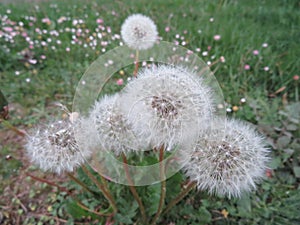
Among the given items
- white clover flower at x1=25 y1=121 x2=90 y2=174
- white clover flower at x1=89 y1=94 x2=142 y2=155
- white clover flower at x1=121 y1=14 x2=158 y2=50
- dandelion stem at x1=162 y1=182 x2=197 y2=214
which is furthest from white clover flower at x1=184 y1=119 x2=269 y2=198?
white clover flower at x1=121 y1=14 x2=158 y2=50

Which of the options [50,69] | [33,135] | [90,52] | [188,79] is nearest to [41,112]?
[50,69]

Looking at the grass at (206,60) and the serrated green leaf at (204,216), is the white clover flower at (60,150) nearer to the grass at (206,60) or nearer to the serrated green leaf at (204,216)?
the grass at (206,60)

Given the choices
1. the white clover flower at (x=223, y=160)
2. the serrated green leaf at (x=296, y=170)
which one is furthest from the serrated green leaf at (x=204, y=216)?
the serrated green leaf at (x=296, y=170)

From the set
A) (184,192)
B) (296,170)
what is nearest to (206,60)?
(296,170)

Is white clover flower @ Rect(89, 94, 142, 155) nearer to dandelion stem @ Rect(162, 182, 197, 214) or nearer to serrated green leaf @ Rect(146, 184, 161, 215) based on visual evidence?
dandelion stem @ Rect(162, 182, 197, 214)

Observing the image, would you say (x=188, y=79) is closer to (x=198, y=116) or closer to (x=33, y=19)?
(x=198, y=116)
